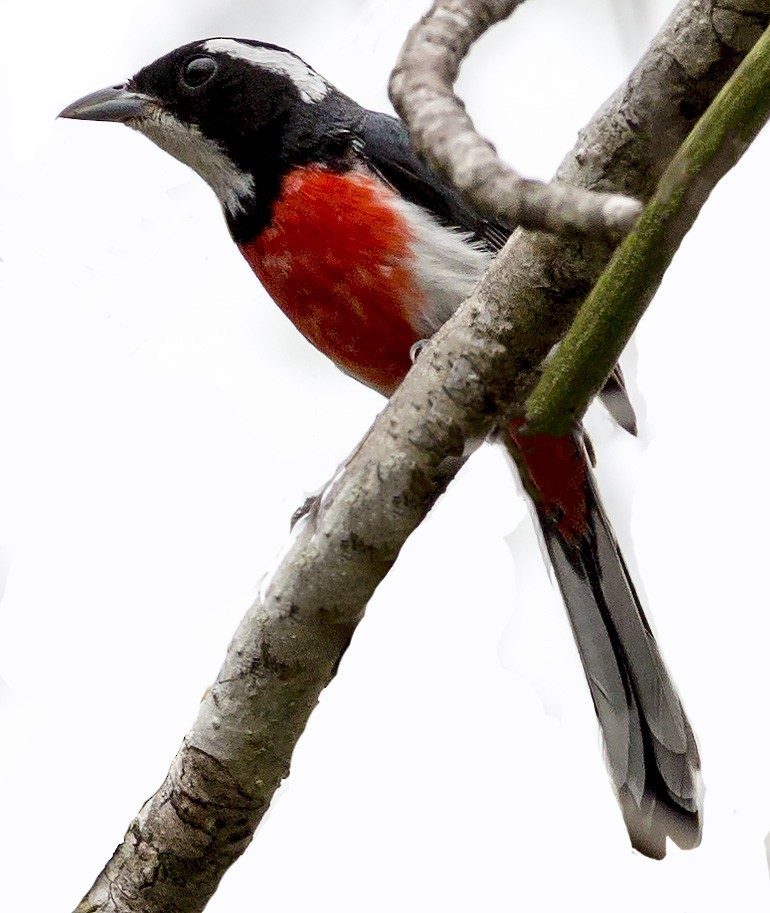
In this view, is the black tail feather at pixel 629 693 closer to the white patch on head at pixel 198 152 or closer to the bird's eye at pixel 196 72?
the white patch on head at pixel 198 152

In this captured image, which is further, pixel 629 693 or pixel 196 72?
pixel 196 72

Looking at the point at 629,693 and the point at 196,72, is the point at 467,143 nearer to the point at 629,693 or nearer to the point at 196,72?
the point at 629,693

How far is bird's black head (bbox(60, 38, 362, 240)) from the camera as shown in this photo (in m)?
3.04

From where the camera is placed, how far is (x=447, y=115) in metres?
1.50

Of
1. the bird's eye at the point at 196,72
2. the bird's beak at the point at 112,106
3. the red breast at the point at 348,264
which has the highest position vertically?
the bird's eye at the point at 196,72

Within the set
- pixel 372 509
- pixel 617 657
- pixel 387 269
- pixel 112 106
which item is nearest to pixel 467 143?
pixel 372 509

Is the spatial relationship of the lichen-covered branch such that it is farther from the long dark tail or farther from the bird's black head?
the bird's black head

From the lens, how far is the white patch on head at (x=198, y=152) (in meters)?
3.08

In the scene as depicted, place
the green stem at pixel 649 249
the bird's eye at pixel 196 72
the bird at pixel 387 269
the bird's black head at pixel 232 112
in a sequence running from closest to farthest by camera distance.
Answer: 1. the green stem at pixel 649 249
2. the bird at pixel 387 269
3. the bird's black head at pixel 232 112
4. the bird's eye at pixel 196 72

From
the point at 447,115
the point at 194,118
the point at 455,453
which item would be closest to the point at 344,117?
the point at 194,118

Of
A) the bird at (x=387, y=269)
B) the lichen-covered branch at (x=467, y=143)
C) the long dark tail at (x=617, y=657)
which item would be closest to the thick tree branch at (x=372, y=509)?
the lichen-covered branch at (x=467, y=143)

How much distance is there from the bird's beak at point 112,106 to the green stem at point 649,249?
6.23ft

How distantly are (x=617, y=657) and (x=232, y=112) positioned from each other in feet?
5.33

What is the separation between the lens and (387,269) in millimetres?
2777
